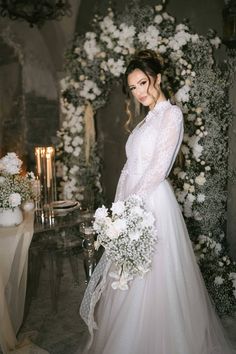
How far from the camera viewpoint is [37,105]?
635 cm

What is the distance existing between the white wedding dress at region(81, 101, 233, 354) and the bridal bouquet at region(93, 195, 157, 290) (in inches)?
9.1

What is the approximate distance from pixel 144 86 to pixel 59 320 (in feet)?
7.05

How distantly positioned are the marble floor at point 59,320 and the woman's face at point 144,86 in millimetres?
1896

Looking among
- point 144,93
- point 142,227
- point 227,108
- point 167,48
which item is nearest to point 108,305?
point 142,227

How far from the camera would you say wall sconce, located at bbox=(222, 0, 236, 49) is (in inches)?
149

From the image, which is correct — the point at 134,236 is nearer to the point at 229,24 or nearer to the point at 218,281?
the point at 218,281

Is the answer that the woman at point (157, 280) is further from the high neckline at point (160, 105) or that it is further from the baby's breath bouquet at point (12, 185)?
the baby's breath bouquet at point (12, 185)

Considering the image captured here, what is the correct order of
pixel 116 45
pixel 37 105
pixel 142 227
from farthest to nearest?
pixel 37 105
pixel 116 45
pixel 142 227

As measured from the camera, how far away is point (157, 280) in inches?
111

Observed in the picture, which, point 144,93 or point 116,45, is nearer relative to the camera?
point 144,93

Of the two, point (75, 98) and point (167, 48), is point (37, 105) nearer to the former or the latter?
point (75, 98)

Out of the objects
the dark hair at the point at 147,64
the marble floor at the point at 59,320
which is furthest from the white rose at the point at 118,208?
the marble floor at the point at 59,320

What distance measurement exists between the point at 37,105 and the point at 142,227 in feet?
13.9

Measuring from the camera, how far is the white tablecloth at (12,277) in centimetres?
310
